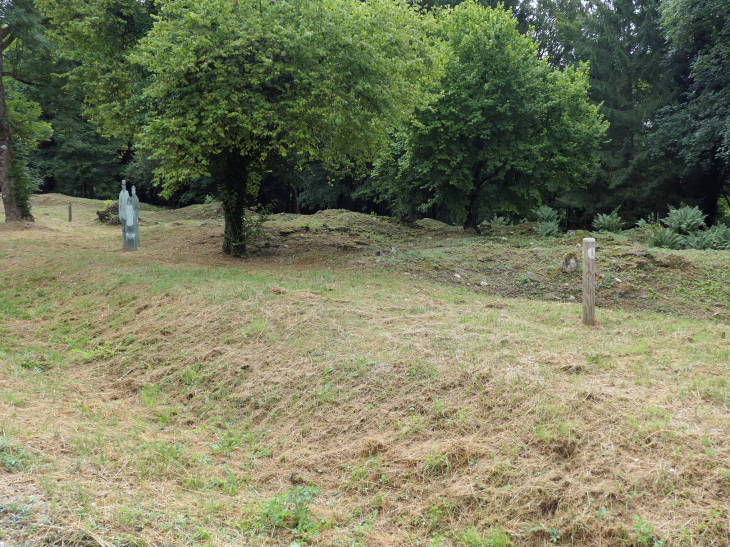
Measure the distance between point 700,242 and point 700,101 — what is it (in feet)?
31.5

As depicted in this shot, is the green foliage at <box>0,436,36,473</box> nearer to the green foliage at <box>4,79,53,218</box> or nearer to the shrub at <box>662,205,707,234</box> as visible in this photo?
the green foliage at <box>4,79,53,218</box>

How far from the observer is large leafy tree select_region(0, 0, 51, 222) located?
50.9 ft

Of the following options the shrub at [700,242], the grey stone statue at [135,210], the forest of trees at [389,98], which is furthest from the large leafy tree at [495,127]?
the grey stone statue at [135,210]

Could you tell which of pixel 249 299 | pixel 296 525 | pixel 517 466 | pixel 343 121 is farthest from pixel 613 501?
pixel 343 121

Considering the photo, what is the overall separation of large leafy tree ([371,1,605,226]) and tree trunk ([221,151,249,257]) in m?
5.86

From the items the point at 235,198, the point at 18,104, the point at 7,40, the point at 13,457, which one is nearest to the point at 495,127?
the point at 235,198

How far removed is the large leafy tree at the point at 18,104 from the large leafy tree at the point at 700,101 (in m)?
21.5

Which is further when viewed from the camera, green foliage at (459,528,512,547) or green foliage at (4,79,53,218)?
green foliage at (4,79,53,218)

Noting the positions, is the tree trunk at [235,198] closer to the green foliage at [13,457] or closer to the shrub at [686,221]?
the green foliage at [13,457]

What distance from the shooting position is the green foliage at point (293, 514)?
3.19m

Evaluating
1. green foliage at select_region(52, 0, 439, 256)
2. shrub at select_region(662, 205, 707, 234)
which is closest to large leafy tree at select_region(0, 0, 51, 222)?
green foliage at select_region(52, 0, 439, 256)

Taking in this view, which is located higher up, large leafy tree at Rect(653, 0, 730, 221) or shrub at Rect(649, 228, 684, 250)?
large leafy tree at Rect(653, 0, 730, 221)

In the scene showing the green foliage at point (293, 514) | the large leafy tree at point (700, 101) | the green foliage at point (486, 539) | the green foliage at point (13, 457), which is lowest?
the green foliage at point (486, 539)

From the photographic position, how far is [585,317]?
6.55 m
